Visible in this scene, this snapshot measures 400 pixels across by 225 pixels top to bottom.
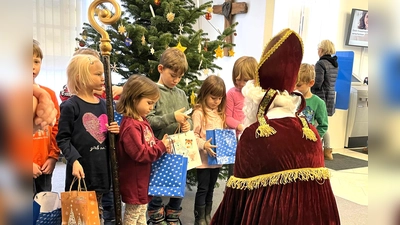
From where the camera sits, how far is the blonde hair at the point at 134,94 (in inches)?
69.7

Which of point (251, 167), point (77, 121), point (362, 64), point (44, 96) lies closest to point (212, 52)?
point (77, 121)

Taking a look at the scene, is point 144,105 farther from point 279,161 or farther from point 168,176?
point 279,161

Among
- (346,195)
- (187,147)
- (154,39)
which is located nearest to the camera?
(187,147)

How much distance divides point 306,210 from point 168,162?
2.76 ft

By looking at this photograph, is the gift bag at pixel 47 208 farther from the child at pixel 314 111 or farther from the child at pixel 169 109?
the child at pixel 314 111

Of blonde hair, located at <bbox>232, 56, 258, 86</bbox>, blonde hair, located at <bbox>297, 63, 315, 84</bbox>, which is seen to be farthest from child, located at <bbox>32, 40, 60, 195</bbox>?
blonde hair, located at <bbox>297, 63, 315, 84</bbox>

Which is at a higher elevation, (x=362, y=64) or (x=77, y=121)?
(x=362, y=64)

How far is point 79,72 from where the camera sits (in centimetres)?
162

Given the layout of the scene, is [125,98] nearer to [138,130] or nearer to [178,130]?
[138,130]

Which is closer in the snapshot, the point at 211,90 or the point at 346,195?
the point at 211,90

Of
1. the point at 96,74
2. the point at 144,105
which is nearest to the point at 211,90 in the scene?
the point at 144,105

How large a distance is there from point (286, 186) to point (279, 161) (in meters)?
0.09

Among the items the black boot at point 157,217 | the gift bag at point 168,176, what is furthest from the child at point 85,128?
the black boot at point 157,217

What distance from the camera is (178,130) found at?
2100mm
